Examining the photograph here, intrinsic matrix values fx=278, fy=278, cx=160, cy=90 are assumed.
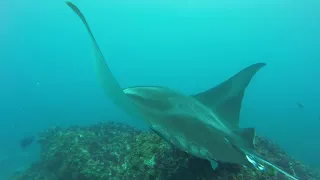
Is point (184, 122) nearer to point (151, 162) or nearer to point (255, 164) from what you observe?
point (255, 164)

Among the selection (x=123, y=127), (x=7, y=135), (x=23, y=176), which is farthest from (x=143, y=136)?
(x=7, y=135)

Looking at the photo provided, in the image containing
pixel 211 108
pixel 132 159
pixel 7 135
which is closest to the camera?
pixel 211 108

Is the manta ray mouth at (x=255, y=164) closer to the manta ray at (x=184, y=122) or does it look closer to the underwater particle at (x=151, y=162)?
the manta ray at (x=184, y=122)

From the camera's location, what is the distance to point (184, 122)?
12.0 ft

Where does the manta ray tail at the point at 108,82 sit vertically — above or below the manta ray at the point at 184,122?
above

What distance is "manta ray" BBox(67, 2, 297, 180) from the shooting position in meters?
3.38

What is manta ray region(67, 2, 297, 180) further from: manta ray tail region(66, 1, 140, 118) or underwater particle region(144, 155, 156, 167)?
underwater particle region(144, 155, 156, 167)

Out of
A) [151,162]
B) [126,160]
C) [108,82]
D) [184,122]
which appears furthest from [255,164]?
[126,160]

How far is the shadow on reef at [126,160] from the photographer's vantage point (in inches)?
169

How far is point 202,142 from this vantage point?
11.4 feet

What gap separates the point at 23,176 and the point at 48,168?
122 inches

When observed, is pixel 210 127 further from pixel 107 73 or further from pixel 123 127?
pixel 123 127

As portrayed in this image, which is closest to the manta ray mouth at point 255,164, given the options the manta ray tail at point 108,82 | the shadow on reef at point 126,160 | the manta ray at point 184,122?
the manta ray at point 184,122

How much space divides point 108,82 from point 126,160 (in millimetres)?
2704
